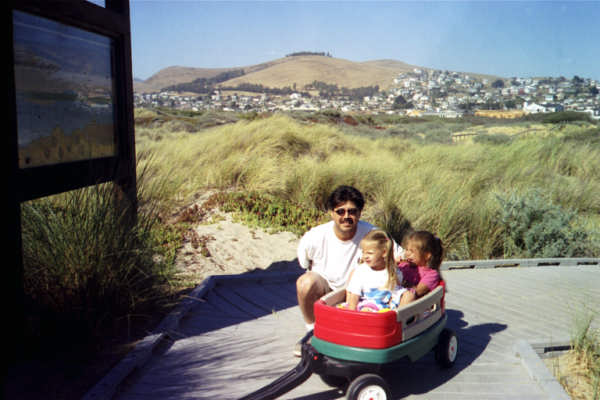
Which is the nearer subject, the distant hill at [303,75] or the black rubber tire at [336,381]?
the black rubber tire at [336,381]

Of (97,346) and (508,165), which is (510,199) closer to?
(508,165)

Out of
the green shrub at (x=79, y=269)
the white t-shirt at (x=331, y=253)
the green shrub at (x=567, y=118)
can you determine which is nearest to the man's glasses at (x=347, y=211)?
the white t-shirt at (x=331, y=253)

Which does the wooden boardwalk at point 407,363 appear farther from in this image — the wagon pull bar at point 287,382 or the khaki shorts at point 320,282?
the khaki shorts at point 320,282

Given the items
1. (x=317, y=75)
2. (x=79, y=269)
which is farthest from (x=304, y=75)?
(x=79, y=269)

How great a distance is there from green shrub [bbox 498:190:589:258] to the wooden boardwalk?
2.96 feet

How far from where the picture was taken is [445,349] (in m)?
3.74

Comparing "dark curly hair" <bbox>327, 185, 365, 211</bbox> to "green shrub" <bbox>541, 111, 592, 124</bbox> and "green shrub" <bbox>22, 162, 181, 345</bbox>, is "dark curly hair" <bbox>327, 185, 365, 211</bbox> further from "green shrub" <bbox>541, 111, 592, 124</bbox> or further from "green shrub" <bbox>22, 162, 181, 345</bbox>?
"green shrub" <bbox>541, 111, 592, 124</bbox>

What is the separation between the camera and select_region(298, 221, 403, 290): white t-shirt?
410cm

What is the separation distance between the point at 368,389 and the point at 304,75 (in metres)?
108

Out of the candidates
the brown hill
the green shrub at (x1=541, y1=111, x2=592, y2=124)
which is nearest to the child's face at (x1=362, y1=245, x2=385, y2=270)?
the green shrub at (x1=541, y1=111, x2=592, y2=124)

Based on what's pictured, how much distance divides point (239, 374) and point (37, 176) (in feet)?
6.38

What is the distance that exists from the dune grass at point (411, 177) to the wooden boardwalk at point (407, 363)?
1.50 meters

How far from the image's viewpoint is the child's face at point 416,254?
12.5 feet

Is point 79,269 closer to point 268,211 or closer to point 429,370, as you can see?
point 429,370
